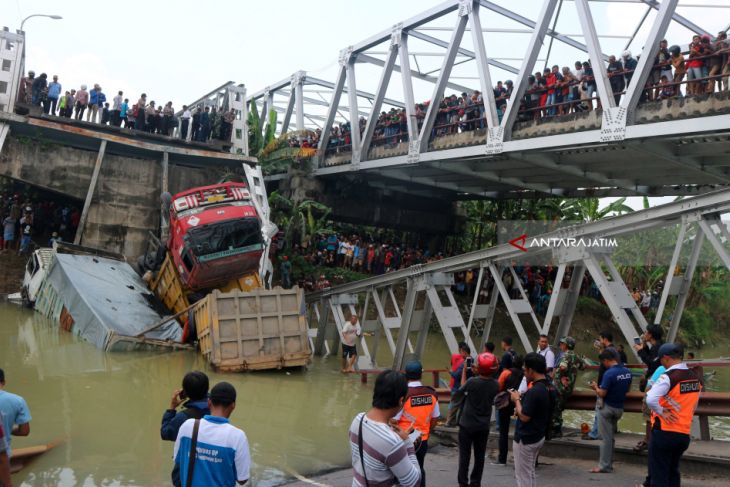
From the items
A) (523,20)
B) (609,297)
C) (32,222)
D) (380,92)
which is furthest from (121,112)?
(609,297)

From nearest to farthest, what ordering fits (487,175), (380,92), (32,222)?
(487,175)
(32,222)
(380,92)

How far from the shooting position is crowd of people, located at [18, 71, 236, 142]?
20016 mm

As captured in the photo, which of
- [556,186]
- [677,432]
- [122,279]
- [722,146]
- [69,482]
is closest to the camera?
[677,432]

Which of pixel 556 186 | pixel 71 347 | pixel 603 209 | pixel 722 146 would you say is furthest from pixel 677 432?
pixel 603 209

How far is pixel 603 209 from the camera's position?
2730 cm

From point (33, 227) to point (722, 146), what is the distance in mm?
20741

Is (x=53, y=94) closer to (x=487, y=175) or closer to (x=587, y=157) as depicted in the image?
(x=487, y=175)

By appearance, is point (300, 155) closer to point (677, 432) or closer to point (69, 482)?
point (69, 482)

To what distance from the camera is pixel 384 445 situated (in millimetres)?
3443

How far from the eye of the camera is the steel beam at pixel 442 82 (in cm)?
1795

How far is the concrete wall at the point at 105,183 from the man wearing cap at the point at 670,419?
17.7 meters

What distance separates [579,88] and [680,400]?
11.0 metres

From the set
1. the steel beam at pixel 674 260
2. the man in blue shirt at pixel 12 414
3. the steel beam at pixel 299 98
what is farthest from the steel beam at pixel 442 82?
the man in blue shirt at pixel 12 414

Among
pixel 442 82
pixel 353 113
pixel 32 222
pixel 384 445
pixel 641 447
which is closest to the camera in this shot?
pixel 384 445
